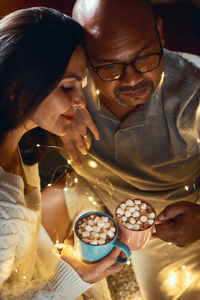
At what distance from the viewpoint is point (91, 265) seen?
3.16 ft

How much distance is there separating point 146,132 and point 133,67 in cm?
33

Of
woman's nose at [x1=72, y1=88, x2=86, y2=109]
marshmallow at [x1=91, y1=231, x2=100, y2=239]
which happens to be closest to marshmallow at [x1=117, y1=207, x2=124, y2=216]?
marshmallow at [x1=91, y1=231, x2=100, y2=239]

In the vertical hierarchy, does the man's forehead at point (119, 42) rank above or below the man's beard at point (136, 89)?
above

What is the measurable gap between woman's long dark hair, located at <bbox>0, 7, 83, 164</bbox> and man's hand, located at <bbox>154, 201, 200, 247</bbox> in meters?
0.62

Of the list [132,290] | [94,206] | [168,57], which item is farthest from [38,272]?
[168,57]

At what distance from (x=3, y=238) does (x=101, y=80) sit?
709 mm

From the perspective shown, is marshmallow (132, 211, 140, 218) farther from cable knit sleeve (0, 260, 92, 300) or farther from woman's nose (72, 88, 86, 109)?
woman's nose (72, 88, 86, 109)

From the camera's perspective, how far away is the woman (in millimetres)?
873

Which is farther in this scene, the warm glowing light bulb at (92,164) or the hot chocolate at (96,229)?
the warm glowing light bulb at (92,164)

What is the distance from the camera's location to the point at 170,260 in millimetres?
1352

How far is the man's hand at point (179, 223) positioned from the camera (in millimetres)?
1124

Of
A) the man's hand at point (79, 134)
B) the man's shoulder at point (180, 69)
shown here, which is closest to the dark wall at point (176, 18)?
the man's shoulder at point (180, 69)

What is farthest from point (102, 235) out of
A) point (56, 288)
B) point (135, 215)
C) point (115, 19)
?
point (115, 19)

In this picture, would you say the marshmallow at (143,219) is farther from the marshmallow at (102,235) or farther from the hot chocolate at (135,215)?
the marshmallow at (102,235)
